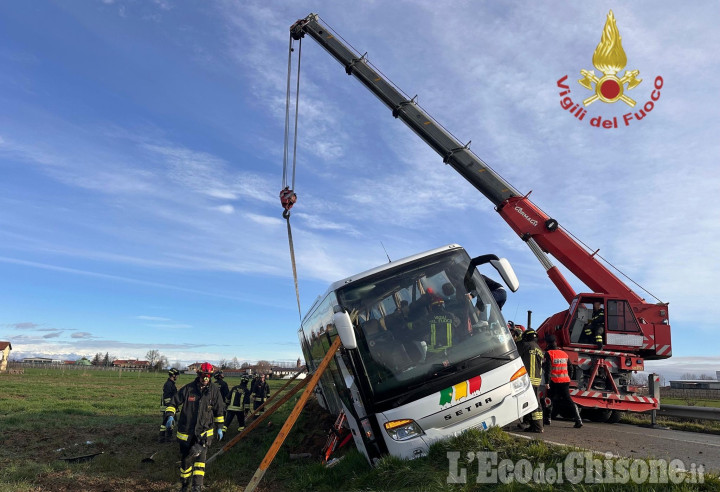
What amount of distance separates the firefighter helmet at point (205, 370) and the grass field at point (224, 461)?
5.90 ft

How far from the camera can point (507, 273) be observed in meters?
7.22

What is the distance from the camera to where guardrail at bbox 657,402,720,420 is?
436 inches

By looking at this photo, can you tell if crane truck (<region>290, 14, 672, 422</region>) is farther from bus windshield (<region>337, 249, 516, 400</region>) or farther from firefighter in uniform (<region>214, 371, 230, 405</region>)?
firefighter in uniform (<region>214, 371, 230, 405</region>)

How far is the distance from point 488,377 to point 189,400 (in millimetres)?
4745

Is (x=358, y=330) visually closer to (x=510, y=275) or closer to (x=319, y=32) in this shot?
(x=510, y=275)

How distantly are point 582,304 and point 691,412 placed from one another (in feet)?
11.9

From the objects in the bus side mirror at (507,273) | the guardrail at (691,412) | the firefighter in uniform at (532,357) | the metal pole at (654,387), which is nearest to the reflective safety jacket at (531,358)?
the firefighter in uniform at (532,357)

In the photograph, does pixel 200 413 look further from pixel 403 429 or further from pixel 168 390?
pixel 168 390

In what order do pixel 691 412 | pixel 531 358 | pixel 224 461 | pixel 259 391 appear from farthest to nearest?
pixel 259 391
pixel 691 412
pixel 224 461
pixel 531 358

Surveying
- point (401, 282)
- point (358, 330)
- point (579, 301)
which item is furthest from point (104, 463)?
point (579, 301)

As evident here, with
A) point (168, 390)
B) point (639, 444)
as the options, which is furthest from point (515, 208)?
point (168, 390)

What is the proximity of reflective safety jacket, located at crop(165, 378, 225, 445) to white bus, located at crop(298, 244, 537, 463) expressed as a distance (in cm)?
235

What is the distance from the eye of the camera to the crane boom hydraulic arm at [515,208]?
40.0 ft

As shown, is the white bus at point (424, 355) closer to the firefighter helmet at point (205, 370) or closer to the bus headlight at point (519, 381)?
the bus headlight at point (519, 381)
